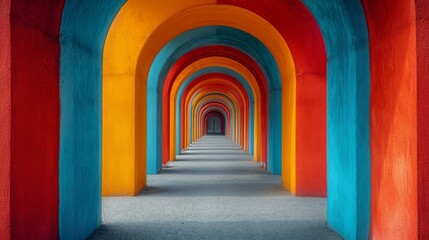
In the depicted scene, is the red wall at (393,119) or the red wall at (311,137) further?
the red wall at (311,137)

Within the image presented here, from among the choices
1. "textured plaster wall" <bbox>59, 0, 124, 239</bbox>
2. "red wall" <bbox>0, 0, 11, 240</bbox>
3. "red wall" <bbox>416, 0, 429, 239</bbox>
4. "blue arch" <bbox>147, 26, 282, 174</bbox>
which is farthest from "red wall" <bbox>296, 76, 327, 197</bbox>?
"red wall" <bbox>0, 0, 11, 240</bbox>

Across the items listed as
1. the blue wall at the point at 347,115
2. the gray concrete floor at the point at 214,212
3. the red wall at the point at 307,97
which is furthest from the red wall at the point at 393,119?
the red wall at the point at 307,97

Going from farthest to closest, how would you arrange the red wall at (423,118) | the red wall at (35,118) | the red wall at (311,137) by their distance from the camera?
the red wall at (311,137) → the red wall at (423,118) → the red wall at (35,118)

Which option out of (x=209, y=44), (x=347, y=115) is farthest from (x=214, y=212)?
(x=209, y=44)

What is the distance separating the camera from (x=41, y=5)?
4461mm

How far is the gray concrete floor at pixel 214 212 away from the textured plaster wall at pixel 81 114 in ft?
1.89

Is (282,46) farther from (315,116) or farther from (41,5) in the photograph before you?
(41,5)

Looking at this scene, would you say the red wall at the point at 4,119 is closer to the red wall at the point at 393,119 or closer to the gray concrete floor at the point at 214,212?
the gray concrete floor at the point at 214,212

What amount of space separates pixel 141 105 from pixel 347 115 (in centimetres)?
558

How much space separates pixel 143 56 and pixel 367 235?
615 centimetres

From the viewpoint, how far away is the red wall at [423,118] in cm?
407

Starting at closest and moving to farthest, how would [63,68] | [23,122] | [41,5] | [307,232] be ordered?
[23,122] < [41,5] < [63,68] < [307,232]

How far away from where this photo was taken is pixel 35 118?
14.4 ft

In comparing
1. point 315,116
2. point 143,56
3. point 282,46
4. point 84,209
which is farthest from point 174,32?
point 84,209
